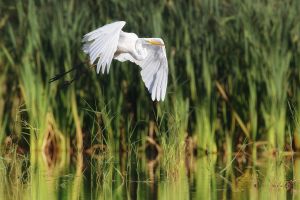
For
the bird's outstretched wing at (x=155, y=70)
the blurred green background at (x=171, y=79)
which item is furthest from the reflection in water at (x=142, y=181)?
the blurred green background at (x=171, y=79)

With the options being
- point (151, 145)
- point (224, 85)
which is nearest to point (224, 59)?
point (224, 85)

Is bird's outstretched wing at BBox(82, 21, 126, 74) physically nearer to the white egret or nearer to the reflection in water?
the white egret

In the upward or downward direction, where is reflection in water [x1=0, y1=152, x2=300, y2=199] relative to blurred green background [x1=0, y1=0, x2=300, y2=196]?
downward

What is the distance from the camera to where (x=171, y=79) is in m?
11.1

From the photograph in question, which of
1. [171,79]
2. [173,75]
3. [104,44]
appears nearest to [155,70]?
[104,44]

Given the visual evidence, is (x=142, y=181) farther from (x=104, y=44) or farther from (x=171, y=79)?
(x=171, y=79)

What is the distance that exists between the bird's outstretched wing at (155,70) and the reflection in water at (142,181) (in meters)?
0.68

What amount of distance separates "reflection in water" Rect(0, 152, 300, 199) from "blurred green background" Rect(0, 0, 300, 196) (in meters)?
0.96

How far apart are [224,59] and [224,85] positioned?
0.30 meters

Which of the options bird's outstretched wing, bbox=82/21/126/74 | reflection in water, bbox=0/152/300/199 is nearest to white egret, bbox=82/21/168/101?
bird's outstretched wing, bbox=82/21/126/74

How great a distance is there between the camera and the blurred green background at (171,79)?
1102cm

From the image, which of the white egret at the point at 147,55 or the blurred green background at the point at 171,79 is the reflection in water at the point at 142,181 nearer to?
the white egret at the point at 147,55

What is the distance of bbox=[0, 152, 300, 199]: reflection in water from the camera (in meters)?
8.31

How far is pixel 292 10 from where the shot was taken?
36.9 feet
